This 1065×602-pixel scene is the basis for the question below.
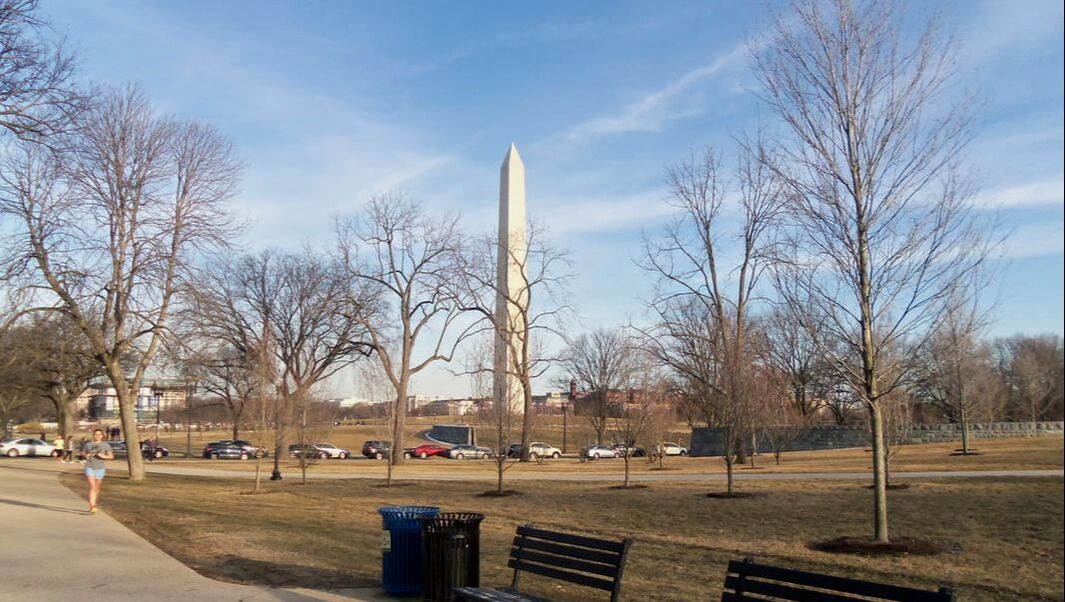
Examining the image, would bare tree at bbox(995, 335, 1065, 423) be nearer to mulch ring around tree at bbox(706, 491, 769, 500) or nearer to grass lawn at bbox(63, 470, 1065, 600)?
grass lawn at bbox(63, 470, 1065, 600)

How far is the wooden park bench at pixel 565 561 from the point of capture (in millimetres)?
6777

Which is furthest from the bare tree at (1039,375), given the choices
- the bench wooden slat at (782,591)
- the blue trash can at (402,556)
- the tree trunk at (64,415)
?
the tree trunk at (64,415)

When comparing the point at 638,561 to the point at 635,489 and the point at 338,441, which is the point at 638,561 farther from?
the point at 338,441

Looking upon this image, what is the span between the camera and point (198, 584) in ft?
28.2

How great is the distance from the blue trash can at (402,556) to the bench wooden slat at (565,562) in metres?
1.03

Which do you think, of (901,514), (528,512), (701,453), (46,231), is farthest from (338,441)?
(901,514)

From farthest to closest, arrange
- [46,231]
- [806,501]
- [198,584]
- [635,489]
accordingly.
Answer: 1. [46,231]
2. [635,489]
3. [806,501]
4. [198,584]

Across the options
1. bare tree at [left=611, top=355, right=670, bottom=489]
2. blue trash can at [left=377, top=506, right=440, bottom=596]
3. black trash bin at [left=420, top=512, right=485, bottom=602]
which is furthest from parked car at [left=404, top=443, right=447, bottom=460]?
black trash bin at [left=420, top=512, right=485, bottom=602]

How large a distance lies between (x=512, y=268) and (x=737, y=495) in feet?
105

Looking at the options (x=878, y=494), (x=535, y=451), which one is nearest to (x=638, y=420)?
(x=878, y=494)

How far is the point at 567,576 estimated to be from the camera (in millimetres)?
7148

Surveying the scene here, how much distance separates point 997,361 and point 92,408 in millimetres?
99772

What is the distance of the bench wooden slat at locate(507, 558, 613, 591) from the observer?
22.3 feet

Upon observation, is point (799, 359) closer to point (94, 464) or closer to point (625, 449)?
point (625, 449)
